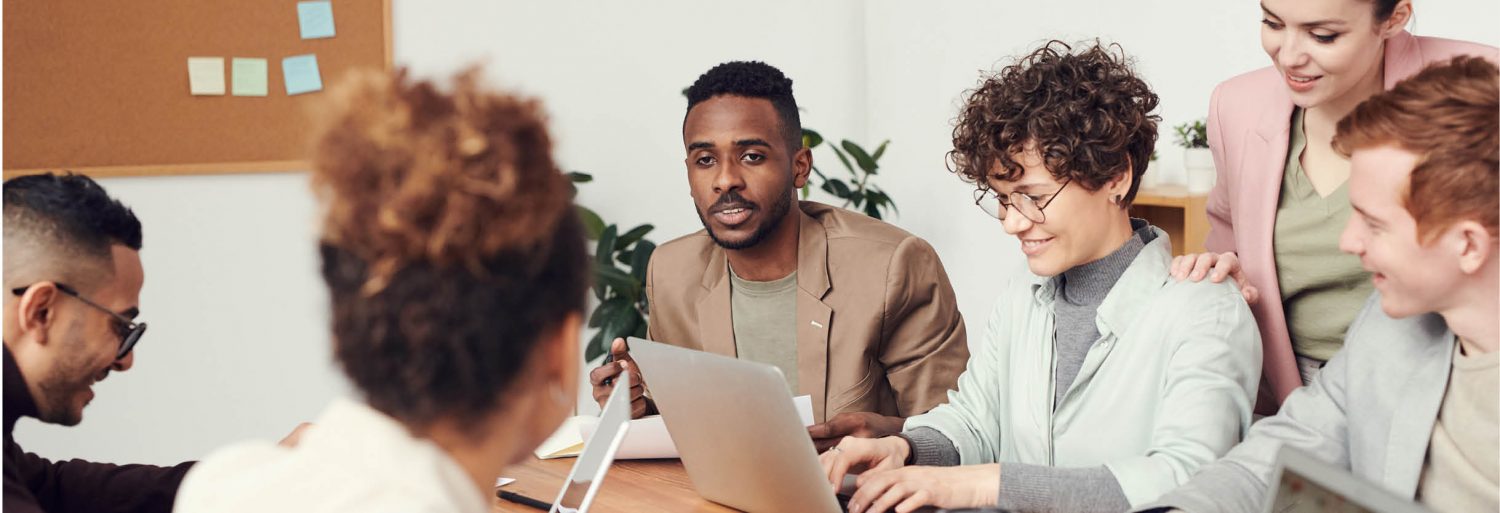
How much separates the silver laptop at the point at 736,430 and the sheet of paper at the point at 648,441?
0.17 metres

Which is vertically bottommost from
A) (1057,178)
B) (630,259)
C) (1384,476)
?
(630,259)

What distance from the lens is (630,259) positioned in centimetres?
379

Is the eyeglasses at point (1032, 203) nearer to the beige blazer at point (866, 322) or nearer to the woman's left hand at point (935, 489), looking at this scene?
the woman's left hand at point (935, 489)

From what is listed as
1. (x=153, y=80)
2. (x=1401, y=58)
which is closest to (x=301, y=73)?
(x=153, y=80)

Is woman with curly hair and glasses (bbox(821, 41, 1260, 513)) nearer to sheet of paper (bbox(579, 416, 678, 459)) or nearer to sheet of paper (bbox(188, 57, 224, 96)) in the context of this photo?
sheet of paper (bbox(579, 416, 678, 459))

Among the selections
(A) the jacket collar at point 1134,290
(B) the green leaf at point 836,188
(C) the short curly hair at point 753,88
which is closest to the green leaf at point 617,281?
(B) the green leaf at point 836,188

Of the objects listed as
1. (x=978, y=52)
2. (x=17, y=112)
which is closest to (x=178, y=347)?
(x=17, y=112)

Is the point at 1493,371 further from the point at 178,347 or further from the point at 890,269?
the point at 178,347

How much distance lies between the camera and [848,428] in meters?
1.95

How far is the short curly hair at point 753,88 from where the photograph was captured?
7.58 ft

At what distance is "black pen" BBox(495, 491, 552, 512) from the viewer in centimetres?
171

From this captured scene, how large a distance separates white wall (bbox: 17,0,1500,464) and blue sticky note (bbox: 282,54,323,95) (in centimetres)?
26

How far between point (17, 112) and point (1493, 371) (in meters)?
3.54

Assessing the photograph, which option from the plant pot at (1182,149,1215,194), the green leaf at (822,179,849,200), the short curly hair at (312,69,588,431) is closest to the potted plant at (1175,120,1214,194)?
the plant pot at (1182,149,1215,194)
